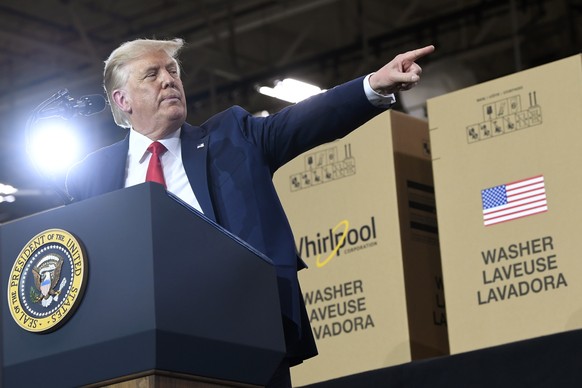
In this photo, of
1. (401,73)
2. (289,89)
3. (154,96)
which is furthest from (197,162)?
(289,89)

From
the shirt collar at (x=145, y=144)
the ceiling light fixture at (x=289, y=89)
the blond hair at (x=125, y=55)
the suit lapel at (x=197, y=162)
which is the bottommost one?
the suit lapel at (x=197, y=162)

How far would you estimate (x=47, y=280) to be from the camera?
1304 millimetres

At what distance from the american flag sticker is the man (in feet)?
2.18

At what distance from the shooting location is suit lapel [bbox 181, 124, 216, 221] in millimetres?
1590

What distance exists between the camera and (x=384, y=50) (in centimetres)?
761

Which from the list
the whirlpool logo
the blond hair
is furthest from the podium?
the whirlpool logo

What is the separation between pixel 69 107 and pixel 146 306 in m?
0.60


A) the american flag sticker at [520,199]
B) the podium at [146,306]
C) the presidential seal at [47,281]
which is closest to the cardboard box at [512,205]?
the american flag sticker at [520,199]

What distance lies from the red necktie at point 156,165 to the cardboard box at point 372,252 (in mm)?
824

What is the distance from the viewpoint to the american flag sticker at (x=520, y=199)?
2201 mm

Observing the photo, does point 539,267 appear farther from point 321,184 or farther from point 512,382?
point 321,184

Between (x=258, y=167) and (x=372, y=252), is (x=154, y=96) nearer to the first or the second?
(x=258, y=167)

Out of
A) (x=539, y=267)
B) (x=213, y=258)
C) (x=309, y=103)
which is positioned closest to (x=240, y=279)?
(x=213, y=258)

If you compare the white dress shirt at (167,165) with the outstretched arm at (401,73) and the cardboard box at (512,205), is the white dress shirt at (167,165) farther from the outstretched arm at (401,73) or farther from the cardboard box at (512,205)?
the cardboard box at (512,205)
